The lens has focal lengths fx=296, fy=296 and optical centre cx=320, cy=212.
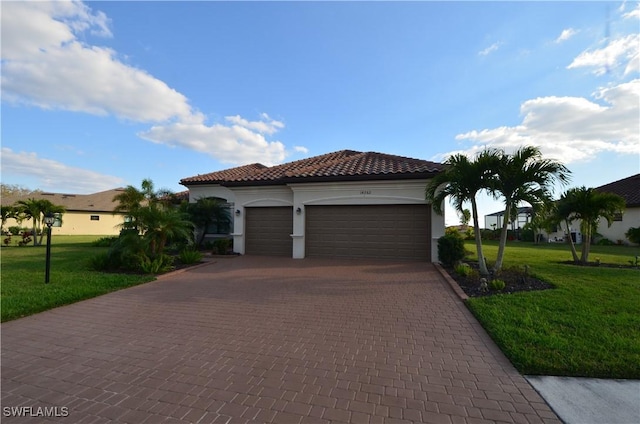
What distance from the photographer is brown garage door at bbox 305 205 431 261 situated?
11945 millimetres

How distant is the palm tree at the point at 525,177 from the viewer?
8039 millimetres

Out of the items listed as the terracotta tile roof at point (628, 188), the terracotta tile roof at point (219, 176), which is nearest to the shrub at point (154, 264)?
the terracotta tile roof at point (219, 176)

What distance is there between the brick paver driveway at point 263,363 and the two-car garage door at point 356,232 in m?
5.12

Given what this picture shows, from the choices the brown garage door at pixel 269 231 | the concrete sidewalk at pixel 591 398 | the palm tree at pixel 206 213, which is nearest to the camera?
the concrete sidewalk at pixel 591 398

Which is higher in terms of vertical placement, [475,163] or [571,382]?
[475,163]

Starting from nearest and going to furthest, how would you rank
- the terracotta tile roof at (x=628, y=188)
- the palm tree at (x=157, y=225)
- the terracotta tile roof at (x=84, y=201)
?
the palm tree at (x=157, y=225) → the terracotta tile roof at (x=628, y=188) → the terracotta tile roof at (x=84, y=201)

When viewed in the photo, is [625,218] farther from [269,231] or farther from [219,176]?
[219,176]

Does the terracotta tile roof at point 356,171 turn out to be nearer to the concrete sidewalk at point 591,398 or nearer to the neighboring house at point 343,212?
the neighboring house at point 343,212

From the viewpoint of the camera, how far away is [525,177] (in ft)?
26.7

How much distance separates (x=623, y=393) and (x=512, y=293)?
377cm

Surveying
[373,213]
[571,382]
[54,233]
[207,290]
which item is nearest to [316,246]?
[373,213]

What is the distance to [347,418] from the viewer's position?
280 centimetres

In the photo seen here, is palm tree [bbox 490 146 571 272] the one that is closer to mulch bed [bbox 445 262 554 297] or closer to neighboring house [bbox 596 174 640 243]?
mulch bed [bbox 445 262 554 297]

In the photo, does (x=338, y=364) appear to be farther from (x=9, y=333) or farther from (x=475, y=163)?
(x=475, y=163)
